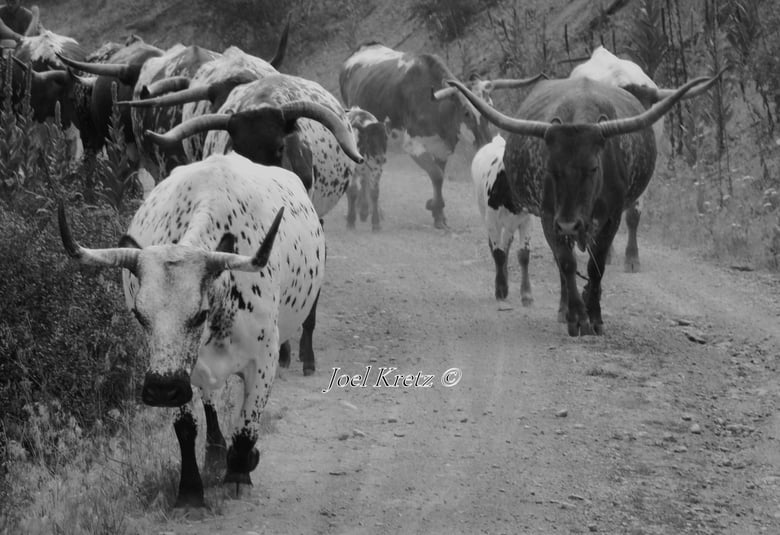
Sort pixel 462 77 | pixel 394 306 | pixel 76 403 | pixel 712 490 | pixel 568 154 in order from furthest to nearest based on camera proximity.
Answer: pixel 462 77 → pixel 394 306 → pixel 568 154 → pixel 76 403 → pixel 712 490

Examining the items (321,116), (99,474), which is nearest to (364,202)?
(321,116)

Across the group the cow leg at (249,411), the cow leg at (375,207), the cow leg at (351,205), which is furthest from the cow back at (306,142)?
the cow leg at (351,205)

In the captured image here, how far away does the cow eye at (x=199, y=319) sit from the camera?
18.4 ft

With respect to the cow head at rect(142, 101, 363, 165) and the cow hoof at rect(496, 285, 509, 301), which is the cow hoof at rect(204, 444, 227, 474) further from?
the cow hoof at rect(496, 285, 509, 301)

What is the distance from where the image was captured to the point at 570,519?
624 cm

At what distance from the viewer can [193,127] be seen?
27.5ft

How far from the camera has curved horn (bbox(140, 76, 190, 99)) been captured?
11.1 m

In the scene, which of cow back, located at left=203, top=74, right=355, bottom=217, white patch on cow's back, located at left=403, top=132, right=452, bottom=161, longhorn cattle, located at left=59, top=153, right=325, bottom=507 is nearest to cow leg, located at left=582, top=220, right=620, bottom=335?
cow back, located at left=203, top=74, right=355, bottom=217

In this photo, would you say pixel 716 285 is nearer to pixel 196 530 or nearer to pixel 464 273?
pixel 464 273

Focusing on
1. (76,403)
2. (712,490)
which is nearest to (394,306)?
(76,403)

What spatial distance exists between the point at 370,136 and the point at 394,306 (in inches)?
189

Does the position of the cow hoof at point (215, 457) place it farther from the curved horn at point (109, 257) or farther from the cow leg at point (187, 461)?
the curved horn at point (109, 257)

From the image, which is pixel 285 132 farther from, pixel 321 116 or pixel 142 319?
pixel 142 319

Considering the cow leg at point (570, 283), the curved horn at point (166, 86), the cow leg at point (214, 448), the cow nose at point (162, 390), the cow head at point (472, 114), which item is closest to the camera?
the cow nose at point (162, 390)
